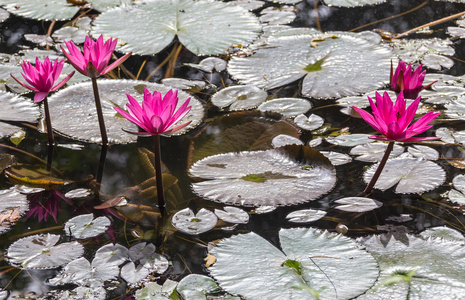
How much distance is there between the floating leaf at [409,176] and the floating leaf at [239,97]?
74cm

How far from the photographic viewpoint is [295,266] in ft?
5.12

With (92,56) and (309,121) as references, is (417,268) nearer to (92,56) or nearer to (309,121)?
(309,121)

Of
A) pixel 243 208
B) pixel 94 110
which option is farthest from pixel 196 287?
pixel 94 110

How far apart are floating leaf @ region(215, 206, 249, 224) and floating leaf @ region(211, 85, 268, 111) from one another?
0.78 m

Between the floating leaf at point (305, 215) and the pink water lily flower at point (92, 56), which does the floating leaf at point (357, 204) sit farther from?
the pink water lily flower at point (92, 56)

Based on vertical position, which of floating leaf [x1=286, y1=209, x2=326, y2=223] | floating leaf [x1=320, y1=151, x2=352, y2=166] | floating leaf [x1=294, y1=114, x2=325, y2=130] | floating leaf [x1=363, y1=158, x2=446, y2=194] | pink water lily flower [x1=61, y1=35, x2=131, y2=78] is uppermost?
pink water lily flower [x1=61, y1=35, x2=131, y2=78]

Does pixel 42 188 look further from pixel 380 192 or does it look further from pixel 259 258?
pixel 380 192

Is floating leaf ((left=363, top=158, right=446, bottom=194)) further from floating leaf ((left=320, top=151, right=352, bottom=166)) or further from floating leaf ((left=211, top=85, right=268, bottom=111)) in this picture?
floating leaf ((left=211, top=85, right=268, bottom=111))

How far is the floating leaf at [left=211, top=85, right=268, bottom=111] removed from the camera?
2525 millimetres

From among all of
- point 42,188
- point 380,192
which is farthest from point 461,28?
point 42,188

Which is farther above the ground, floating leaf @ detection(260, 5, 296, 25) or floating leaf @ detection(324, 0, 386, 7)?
floating leaf @ detection(324, 0, 386, 7)

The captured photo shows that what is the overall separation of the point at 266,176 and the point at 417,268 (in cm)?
65

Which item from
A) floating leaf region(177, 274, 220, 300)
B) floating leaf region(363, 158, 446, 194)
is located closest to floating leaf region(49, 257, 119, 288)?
floating leaf region(177, 274, 220, 300)

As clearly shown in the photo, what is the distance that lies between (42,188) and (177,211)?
0.57 metres
